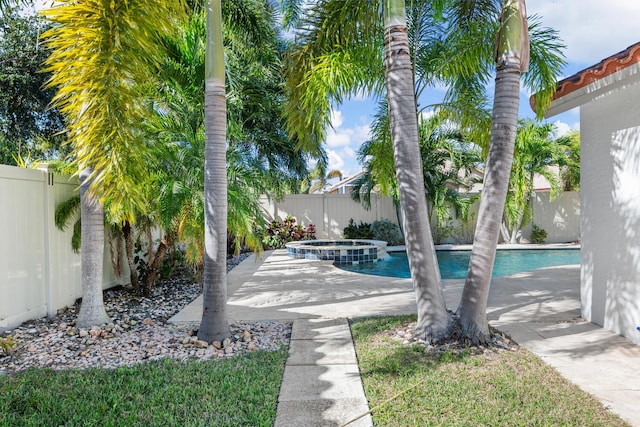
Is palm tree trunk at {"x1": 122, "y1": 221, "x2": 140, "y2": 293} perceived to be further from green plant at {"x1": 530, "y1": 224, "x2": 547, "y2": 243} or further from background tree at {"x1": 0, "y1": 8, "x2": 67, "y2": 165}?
green plant at {"x1": 530, "y1": 224, "x2": 547, "y2": 243}

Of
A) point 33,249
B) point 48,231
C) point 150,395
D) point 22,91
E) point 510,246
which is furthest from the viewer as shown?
point 510,246

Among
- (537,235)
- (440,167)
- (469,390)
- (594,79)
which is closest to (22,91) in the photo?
Answer: (440,167)

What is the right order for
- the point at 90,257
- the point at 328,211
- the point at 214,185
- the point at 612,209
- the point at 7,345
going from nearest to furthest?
1. the point at 7,345
2. the point at 214,185
3. the point at 612,209
4. the point at 90,257
5. the point at 328,211

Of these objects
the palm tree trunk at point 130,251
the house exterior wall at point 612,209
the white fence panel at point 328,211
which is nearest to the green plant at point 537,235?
the white fence panel at point 328,211

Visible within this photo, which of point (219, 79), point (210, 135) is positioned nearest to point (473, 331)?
point (210, 135)

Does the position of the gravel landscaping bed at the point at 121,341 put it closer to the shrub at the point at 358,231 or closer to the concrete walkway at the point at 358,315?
the concrete walkway at the point at 358,315

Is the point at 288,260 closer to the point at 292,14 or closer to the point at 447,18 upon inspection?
the point at 292,14

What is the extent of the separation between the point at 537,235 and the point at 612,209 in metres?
13.5

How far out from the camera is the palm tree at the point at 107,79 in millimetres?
4156

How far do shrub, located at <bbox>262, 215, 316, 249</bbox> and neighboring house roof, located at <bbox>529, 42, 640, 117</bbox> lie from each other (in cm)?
1140

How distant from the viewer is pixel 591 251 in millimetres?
5703

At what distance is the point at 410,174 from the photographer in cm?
480

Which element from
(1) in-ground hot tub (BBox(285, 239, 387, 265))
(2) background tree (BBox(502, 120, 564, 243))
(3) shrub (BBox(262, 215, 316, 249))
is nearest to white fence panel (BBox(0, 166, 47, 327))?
(1) in-ground hot tub (BBox(285, 239, 387, 265))

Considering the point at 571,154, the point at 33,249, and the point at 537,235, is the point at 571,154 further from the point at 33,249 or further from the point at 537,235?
the point at 33,249
